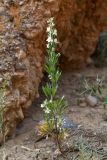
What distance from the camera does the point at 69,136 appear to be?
9.76 ft

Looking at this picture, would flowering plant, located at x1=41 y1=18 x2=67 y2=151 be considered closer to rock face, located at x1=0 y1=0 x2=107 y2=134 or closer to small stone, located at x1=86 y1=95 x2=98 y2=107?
rock face, located at x1=0 y1=0 x2=107 y2=134

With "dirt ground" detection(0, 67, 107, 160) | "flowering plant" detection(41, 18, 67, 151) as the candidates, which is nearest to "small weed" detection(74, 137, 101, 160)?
"dirt ground" detection(0, 67, 107, 160)

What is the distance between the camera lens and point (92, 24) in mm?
4148

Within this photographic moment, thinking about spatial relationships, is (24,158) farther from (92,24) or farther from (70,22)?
(92,24)

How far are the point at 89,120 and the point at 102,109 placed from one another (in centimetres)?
26

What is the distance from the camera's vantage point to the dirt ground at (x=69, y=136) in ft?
9.20

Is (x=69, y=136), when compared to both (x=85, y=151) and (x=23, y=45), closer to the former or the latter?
(x=85, y=151)

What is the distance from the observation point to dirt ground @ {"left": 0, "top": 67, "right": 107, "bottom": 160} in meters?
2.80

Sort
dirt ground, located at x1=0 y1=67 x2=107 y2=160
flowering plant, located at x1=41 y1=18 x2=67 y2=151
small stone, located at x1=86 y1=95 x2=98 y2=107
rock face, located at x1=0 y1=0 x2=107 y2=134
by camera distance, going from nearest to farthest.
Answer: flowering plant, located at x1=41 y1=18 x2=67 y2=151 < dirt ground, located at x1=0 y1=67 x2=107 y2=160 < rock face, located at x1=0 y1=0 x2=107 y2=134 < small stone, located at x1=86 y1=95 x2=98 y2=107

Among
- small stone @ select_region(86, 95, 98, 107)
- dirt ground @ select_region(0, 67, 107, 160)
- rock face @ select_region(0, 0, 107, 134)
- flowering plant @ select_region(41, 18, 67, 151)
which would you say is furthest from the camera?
small stone @ select_region(86, 95, 98, 107)

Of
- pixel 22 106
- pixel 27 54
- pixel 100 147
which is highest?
pixel 27 54

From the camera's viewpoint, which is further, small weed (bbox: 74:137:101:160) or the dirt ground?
the dirt ground

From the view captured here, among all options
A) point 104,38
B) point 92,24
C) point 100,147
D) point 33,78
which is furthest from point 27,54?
point 104,38

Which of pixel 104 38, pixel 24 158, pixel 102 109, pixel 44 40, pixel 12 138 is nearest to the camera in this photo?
pixel 24 158
